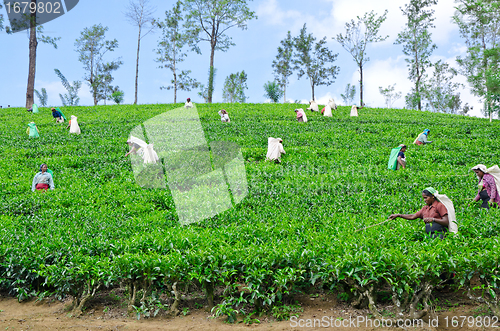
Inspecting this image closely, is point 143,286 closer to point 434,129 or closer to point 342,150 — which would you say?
point 342,150

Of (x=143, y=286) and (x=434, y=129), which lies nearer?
(x=143, y=286)

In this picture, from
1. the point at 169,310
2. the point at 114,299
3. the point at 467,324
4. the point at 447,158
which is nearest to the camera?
the point at 467,324

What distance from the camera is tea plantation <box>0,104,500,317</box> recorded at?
190 inches

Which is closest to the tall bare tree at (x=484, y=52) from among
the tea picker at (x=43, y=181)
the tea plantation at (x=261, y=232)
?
the tea plantation at (x=261, y=232)

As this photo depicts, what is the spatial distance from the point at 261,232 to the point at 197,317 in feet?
7.23

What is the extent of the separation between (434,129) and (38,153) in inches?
788

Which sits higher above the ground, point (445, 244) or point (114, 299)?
point (445, 244)

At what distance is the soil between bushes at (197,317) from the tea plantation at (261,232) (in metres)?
0.20

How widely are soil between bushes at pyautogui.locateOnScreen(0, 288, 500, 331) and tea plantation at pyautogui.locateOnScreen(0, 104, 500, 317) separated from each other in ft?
0.67

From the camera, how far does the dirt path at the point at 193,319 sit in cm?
461

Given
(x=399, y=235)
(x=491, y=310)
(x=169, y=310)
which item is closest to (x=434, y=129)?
(x=399, y=235)

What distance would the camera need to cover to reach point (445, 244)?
17.4ft

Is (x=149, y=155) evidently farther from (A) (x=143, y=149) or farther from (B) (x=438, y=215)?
(B) (x=438, y=215)

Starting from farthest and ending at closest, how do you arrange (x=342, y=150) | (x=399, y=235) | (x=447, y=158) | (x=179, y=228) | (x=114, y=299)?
(x=342, y=150) → (x=447, y=158) → (x=179, y=228) → (x=399, y=235) → (x=114, y=299)
